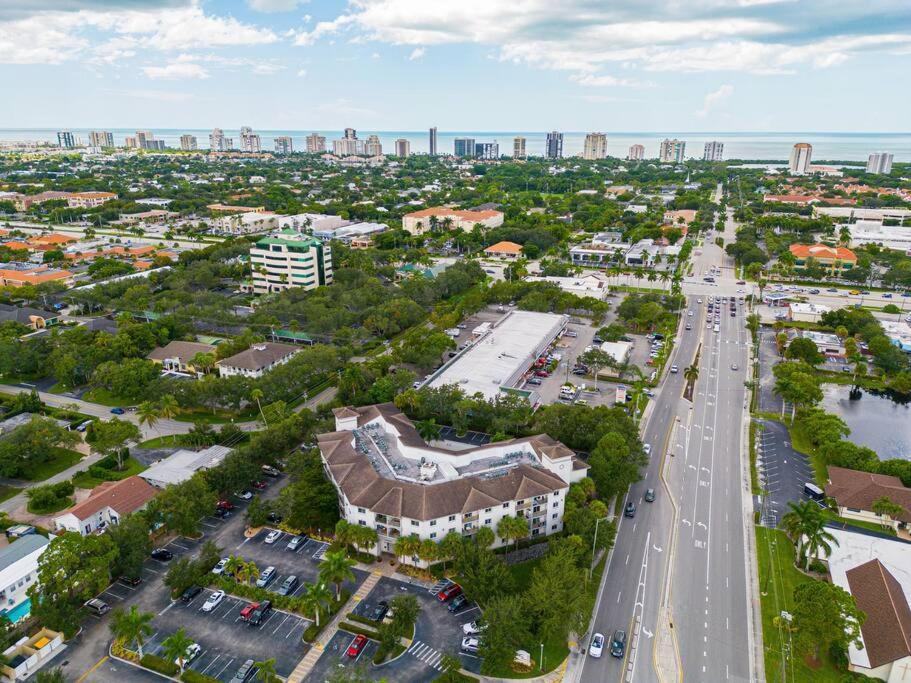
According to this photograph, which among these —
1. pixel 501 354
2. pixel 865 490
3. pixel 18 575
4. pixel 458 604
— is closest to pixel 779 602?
pixel 865 490

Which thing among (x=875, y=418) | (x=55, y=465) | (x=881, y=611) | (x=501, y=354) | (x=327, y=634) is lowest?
(x=327, y=634)

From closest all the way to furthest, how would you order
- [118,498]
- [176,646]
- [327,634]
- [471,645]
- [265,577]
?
[176,646] < [471,645] < [327,634] < [265,577] < [118,498]

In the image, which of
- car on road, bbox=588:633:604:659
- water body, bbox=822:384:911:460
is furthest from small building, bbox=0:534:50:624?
water body, bbox=822:384:911:460

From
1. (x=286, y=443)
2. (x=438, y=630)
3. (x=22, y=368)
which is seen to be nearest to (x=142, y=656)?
(x=438, y=630)

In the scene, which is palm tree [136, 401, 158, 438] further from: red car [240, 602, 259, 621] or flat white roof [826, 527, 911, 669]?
flat white roof [826, 527, 911, 669]

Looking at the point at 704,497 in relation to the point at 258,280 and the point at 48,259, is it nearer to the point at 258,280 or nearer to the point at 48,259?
the point at 258,280

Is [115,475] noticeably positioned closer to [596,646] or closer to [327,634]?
[327,634]

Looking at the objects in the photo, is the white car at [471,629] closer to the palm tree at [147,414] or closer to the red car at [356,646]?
the red car at [356,646]
